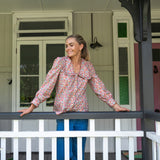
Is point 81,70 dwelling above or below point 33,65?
below

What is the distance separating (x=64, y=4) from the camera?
3920mm

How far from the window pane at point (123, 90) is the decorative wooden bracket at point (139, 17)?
2249mm

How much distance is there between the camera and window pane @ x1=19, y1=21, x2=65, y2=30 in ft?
13.7

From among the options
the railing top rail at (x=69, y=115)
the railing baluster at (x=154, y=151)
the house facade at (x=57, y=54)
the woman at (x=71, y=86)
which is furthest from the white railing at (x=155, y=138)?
the house facade at (x=57, y=54)

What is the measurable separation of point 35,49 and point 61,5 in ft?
3.16

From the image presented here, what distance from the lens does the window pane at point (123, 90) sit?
4.14m

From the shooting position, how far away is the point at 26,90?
414cm

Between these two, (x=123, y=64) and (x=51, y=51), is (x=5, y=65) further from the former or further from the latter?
(x=123, y=64)

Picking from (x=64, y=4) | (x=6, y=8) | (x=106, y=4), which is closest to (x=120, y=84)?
(x=106, y=4)

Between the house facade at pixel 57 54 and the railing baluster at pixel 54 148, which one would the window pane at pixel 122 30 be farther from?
the railing baluster at pixel 54 148

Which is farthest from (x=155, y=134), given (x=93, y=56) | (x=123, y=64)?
(x=93, y=56)

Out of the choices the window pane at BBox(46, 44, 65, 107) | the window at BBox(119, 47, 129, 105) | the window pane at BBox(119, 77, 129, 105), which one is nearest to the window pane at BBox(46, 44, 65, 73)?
the window pane at BBox(46, 44, 65, 107)

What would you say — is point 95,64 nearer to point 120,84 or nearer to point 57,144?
point 120,84

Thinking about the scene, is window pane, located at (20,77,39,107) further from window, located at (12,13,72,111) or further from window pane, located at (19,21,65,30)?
window pane, located at (19,21,65,30)
